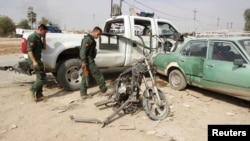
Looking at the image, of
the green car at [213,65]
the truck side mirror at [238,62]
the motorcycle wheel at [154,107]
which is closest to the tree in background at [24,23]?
the green car at [213,65]

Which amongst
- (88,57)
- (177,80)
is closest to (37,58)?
(88,57)

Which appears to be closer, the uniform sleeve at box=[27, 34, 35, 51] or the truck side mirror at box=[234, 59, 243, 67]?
the truck side mirror at box=[234, 59, 243, 67]

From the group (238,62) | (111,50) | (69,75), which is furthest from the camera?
(111,50)

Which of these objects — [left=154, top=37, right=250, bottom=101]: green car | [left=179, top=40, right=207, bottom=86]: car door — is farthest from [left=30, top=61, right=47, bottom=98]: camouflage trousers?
[left=179, top=40, right=207, bottom=86]: car door

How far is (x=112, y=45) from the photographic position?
699 cm

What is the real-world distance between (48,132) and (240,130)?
323cm

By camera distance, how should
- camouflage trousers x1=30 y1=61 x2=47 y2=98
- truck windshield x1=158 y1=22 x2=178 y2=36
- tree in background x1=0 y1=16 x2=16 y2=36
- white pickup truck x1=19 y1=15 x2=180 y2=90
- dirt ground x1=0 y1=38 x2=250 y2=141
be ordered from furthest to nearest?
tree in background x1=0 y1=16 x2=16 y2=36, truck windshield x1=158 y1=22 x2=178 y2=36, white pickup truck x1=19 y1=15 x2=180 y2=90, camouflage trousers x1=30 y1=61 x2=47 y2=98, dirt ground x1=0 y1=38 x2=250 y2=141

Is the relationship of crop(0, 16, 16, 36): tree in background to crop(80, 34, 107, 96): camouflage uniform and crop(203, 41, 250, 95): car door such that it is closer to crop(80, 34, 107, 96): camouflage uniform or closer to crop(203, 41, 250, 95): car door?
crop(80, 34, 107, 96): camouflage uniform

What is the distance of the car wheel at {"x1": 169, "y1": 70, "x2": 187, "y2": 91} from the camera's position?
6.26m

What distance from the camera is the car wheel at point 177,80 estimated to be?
6258 mm

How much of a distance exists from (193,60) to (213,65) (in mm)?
565

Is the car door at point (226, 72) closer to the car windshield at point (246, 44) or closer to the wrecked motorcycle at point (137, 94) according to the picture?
the car windshield at point (246, 44)

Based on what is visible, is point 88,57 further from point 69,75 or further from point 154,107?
point 154,107

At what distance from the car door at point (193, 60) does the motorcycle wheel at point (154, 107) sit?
1.53 metres
